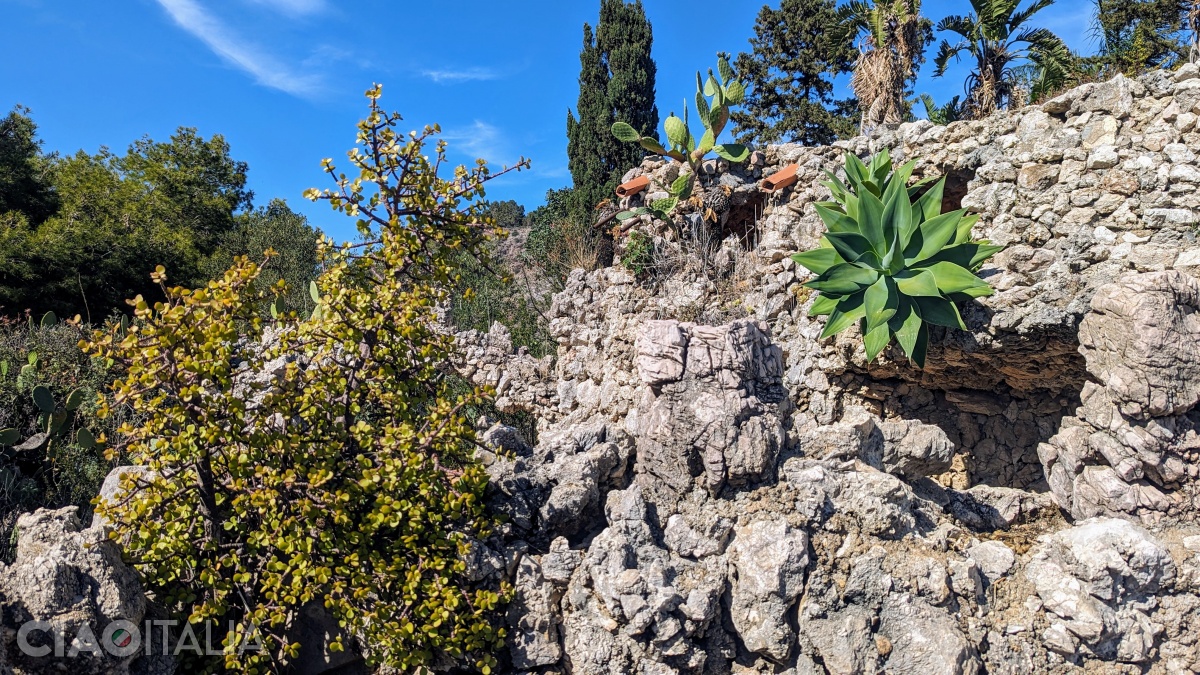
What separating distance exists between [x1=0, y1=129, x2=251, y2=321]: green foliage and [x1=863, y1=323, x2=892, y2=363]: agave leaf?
11.0 meters

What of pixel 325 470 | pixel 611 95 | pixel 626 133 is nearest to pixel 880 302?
pixel 325 470

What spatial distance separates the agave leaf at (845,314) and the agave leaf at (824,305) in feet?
0.16

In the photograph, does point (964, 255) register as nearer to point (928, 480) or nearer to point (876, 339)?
point (876, 339)

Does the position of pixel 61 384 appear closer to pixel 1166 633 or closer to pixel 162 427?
pixel 162 427

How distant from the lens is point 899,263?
18.2 ft

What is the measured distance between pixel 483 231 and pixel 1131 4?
922 inches

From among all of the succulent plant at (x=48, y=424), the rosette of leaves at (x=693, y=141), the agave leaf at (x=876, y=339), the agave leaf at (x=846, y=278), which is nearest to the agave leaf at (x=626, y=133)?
the rosette of leaves at (x=693, y=141)

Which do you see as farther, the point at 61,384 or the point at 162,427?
the point at 61,384

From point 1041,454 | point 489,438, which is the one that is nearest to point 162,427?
point 489,438

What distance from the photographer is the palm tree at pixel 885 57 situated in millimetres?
14094

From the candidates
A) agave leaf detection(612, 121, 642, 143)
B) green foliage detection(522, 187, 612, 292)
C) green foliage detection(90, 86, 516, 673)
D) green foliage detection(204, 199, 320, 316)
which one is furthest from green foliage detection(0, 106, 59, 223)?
green foliage detection(90, 86, 516, 673)

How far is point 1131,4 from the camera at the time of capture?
20.2 m

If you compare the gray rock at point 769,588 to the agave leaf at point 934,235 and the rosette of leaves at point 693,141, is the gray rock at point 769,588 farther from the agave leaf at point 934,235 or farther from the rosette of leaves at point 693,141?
the rosette of leaves at point 693,141

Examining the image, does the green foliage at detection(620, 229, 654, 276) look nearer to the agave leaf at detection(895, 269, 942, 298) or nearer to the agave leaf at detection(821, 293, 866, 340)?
the agave leaf at detection(821, 293, 866, 340)
